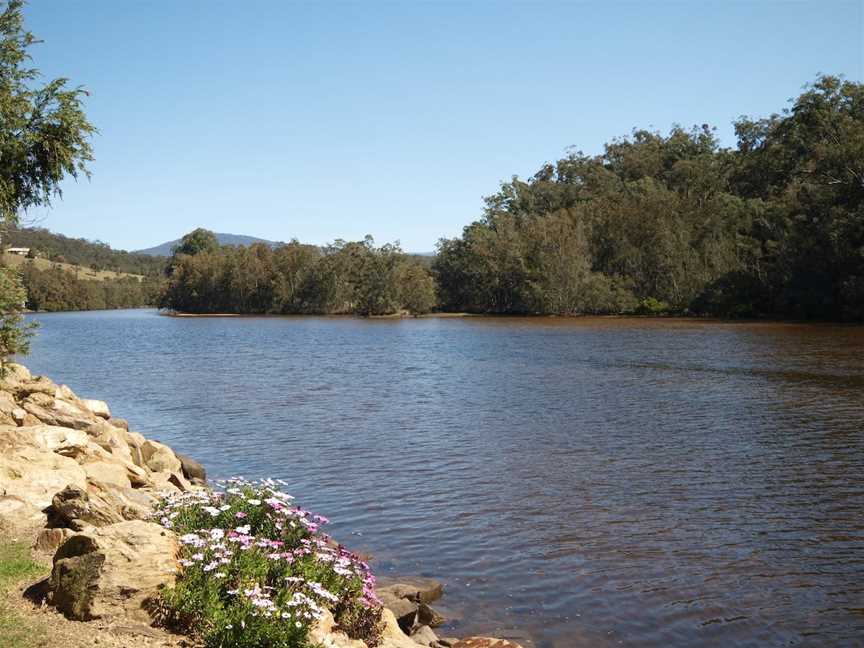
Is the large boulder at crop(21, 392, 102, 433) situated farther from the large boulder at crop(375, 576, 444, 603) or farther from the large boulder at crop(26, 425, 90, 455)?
the large boulder at crop(375, 576, 444, 603)

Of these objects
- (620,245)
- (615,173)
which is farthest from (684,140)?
(620,245)

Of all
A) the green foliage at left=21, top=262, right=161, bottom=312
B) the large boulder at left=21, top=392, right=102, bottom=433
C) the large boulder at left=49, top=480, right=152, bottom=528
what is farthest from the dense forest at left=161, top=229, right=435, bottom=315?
the large boulder at left=49, top=480, right=152, bottom=528

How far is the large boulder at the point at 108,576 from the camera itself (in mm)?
7297

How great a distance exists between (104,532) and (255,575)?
1.89m

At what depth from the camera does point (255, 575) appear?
7.35 m

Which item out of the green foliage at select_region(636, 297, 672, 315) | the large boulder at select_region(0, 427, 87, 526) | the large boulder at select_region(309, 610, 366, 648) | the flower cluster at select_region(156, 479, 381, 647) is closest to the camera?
the flower cluster at select_region(156, 479, 381, 647)

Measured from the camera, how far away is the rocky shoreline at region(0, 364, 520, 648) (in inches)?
289

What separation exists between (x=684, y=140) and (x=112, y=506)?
13360 centimetres

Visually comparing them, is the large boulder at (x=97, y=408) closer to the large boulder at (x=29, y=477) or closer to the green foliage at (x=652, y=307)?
the large boulder at (x=29, y=477)

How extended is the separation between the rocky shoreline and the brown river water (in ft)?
5.67

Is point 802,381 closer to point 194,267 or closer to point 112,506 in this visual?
point 112,506

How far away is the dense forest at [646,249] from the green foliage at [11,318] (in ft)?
211

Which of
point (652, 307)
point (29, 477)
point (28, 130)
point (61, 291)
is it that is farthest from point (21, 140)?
point (61, 291)

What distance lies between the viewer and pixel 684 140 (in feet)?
427
